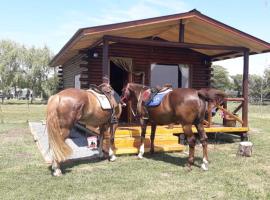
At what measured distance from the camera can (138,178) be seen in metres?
6.36

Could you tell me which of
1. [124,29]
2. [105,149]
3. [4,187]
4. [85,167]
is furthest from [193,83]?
[4,187]

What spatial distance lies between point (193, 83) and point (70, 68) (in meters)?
5.39

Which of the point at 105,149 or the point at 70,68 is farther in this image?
the point at 70,68

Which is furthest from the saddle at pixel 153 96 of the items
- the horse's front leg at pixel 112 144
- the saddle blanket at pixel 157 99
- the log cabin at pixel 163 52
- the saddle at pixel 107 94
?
the log cabin at pixel 163 52

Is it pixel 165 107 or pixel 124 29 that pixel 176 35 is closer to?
pixel 124 29

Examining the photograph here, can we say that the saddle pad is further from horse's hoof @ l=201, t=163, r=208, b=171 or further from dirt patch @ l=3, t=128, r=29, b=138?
dirt patch @ l=3, t=128, r=29, b=138

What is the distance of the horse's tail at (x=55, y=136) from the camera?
6.43 m

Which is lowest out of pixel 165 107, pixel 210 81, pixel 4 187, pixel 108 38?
pixel 4 187

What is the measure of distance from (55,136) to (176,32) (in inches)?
239

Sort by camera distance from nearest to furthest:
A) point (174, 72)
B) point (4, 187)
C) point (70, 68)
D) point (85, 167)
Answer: point (4, 187) → point (85, 167) → point (174, 72) → point (70, 68)

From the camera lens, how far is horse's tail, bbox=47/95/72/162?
643 centimetres

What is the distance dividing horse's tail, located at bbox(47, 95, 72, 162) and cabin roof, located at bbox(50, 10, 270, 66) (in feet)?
8.12

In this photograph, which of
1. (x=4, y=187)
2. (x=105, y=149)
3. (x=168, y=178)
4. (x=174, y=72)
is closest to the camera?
(x=4, y=187)

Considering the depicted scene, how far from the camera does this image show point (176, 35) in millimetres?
11508
